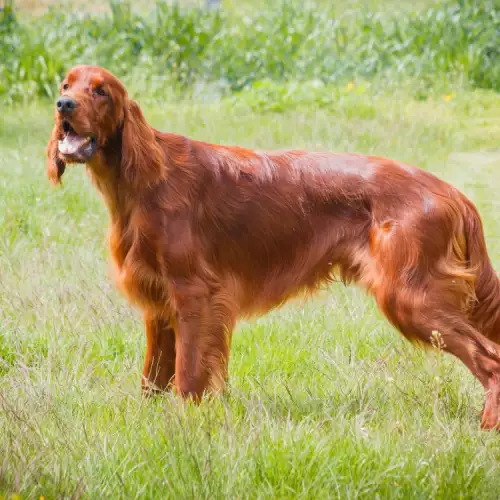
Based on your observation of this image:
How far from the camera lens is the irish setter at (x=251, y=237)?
3818mm

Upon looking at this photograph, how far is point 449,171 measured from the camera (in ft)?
25.3

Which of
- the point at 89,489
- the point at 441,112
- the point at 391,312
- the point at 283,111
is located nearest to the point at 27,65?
the point at 283,111

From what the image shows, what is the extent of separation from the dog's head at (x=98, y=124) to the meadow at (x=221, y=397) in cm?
90

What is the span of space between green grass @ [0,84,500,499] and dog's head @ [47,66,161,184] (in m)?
0.88

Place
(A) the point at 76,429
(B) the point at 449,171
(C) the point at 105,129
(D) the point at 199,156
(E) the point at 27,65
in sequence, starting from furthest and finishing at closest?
1. (E) the point at 27,65
2. (B) the point at 449,171
3. (D) the point at 199,156
4. (C) the point at 105,129
5. (A) the point at 76,429

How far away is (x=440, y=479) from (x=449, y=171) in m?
4.96

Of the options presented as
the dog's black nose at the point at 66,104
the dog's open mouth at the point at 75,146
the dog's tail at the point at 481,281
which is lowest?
the dog's tail at the point at 481,281

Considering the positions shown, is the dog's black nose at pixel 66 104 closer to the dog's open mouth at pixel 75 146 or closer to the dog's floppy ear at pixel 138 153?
the dog's open mouth at pixel 75 146

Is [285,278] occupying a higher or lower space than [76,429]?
higher

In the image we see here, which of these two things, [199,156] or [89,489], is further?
[199,156]

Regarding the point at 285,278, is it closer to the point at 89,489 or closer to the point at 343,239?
the point at 343,239

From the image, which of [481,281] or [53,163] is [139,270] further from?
[481,281]

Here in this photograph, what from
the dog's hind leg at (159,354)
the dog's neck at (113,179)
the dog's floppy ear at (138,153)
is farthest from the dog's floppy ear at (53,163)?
the dog's hind leg at (159,354)

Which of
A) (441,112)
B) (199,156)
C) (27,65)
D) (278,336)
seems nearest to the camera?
(199,156)
